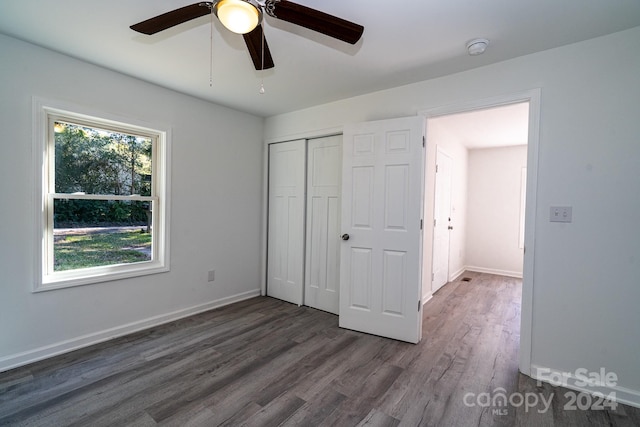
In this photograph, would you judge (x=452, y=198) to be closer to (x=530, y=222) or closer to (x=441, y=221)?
(x=441, y=221)

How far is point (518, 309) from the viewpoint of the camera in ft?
12.0

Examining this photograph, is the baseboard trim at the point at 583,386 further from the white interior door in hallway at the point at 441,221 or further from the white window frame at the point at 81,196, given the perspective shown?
the white window frame at the point at 81,196

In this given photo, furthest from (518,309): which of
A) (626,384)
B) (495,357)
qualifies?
(626,384)

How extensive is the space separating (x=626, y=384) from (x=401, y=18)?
2.80 meters

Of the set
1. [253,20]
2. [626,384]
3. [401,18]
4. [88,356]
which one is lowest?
[88,356]

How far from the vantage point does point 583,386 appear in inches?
81.4

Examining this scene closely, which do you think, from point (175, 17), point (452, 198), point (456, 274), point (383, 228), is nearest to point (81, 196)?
point (175, 17)

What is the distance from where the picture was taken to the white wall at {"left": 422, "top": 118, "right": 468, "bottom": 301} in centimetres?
377

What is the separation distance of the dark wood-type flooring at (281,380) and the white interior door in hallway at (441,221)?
131 cm

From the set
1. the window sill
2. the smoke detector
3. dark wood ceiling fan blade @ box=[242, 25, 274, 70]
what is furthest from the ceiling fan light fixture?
the window sill

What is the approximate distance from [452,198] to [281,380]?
13.4 ft

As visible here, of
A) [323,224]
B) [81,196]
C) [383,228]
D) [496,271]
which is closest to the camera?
[81,196]

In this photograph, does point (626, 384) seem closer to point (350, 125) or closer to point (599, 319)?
point (599, 319)

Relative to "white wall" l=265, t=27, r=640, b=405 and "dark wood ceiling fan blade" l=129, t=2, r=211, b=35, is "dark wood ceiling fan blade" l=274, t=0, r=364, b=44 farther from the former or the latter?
"white wall" l=265, t=27, r=640, b=405
